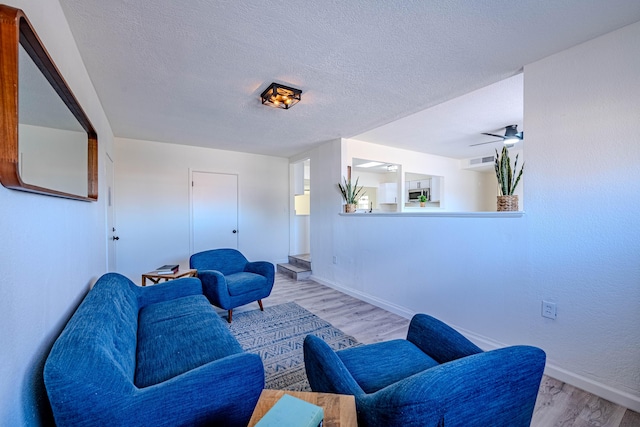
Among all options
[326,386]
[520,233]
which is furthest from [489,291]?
[326,386]

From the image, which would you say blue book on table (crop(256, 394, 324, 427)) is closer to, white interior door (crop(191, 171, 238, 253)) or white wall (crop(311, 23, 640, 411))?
white wall (crop(311, 23, 640, 411))

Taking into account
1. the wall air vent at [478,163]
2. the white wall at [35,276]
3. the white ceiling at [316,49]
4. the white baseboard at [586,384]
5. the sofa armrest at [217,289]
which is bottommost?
the white baseboard at [586,384]

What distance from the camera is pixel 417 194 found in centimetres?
680

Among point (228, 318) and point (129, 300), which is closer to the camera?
point (129, 300)

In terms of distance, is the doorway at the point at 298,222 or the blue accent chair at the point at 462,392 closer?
the blue accent chair at the point at 462,392

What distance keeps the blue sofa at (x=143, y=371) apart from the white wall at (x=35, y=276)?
82mm

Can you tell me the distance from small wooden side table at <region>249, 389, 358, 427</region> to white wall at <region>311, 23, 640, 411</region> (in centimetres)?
188

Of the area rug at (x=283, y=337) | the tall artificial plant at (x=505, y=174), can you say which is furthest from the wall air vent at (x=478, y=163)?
the area rug at (x=283, y=337)

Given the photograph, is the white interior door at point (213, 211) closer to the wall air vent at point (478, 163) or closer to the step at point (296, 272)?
the step at point (296, 272)

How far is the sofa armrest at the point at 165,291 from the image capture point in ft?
7.27

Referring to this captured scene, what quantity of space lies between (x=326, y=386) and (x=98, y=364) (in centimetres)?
86

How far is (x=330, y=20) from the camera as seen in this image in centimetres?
155

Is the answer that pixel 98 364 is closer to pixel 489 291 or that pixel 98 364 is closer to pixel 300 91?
pixel 300 91

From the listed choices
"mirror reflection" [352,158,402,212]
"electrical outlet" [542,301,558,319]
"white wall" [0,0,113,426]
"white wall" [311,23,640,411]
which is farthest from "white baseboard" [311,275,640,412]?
"mirror reflection" [352,158,402,212]
